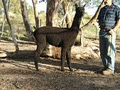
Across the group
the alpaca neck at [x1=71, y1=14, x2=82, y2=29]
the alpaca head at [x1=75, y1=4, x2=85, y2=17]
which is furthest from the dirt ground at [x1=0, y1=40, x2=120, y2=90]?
the alpaca head at [x1=75, y1=4, x2=85, y2=17]

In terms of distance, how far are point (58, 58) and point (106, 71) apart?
338 cm

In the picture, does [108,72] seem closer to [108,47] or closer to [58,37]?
[108,47]

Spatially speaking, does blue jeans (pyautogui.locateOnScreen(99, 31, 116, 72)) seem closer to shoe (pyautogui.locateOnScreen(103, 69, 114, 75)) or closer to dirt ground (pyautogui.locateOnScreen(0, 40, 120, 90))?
shoe (pyautogui.locateOnScreen(103, 69, 114, 75))

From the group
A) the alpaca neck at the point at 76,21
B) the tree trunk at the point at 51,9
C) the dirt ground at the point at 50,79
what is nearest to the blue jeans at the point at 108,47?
the dirt ground at the point at 50,79

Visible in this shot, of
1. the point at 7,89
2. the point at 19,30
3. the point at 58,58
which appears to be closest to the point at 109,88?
the point at 7,89

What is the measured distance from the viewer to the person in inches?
304

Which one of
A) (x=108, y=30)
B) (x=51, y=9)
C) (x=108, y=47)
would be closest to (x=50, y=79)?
(x=108, y=47)

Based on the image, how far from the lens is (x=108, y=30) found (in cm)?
777

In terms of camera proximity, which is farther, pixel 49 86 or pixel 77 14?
pixel 77 14

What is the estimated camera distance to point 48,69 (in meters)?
8.56

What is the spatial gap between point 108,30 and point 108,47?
48 centimetres

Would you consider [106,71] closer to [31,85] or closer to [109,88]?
[109,88]

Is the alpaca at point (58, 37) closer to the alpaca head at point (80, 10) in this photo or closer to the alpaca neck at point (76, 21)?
the alpaca neck at point (76, 21)

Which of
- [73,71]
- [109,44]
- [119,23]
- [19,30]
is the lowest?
[19,30]
